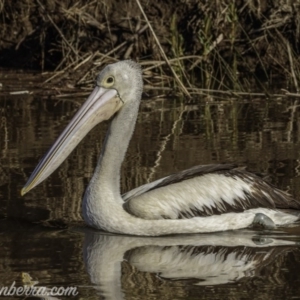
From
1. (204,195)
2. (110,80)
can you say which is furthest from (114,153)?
(204,195)

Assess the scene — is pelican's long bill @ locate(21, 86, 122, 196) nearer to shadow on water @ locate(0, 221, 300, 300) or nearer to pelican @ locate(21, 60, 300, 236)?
pelican @ locate(21, 60, 300, 236)

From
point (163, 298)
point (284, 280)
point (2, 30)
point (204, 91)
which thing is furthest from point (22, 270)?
point (2, 30)

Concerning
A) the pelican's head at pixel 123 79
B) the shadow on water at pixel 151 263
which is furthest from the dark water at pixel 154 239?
the pelican's head at pixel 123 79

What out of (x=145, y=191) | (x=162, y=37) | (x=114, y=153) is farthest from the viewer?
(x=162, y=37)

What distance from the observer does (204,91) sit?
1250 cm

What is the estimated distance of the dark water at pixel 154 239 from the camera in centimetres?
558

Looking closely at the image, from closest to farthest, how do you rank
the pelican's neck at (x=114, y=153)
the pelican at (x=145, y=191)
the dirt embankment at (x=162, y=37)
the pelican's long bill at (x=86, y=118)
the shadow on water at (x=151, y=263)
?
the shadow on water at (x=151, y=263), the pelican at (x=145, y=191), the pelican's neck at (x=114, y=153), the pelican's long bill at (x=86, y=118), the dirt embankment at (x=162, y=37)

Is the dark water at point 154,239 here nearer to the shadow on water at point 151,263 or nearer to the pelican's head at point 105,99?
the shadow on water at point 151,263

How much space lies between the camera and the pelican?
6727 millimetres

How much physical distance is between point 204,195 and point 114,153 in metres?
0.64

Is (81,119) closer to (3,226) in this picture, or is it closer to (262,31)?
(3,226)

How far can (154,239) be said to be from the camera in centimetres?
665

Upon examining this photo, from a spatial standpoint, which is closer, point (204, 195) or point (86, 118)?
point (204, 195)

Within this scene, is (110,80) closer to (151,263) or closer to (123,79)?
(123,79)
